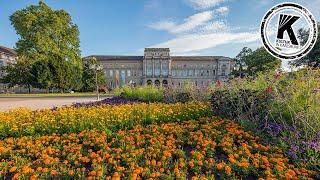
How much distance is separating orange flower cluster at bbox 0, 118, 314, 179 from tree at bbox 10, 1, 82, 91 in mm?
32186

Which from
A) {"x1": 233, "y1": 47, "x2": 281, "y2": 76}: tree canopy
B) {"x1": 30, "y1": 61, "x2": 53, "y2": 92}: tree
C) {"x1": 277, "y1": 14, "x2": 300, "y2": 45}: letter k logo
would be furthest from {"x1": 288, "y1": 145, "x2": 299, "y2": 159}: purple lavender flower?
{"x1": 233, "y1": 47, "x2": 281, "y2": 76}: tree canopy

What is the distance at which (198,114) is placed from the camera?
5.86 m

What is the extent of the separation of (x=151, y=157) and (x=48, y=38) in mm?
34504

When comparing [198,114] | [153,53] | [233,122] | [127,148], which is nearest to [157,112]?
[198,114]

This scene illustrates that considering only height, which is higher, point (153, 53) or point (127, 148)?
point (153, 53)

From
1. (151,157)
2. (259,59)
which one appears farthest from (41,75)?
(259,59)

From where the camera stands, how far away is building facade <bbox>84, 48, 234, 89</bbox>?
Result: 77.4 meters

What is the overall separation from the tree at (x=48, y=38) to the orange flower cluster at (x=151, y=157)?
32.2m

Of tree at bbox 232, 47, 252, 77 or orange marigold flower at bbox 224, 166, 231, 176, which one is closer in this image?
orange marigold flower at bbox 224, 166, 231, 176

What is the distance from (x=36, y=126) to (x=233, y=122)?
13.3 ft

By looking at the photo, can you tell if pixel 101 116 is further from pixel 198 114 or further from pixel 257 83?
pixel 257 83

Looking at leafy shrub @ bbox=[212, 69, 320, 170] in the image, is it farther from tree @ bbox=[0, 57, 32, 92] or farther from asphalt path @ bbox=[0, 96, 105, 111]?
tree @ bbox=[0, 57, 32, 92]

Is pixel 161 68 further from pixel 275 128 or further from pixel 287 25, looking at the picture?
pixel 275 128

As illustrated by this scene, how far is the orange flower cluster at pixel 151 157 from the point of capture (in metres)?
2.79
